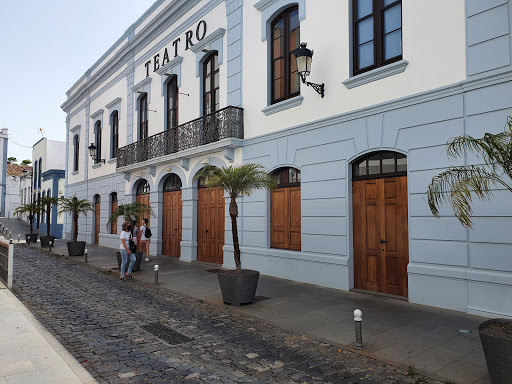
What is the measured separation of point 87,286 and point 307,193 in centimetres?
639

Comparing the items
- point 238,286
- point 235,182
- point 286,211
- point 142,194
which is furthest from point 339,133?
point 142,194

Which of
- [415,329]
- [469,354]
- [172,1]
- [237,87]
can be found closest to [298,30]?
[237,87]

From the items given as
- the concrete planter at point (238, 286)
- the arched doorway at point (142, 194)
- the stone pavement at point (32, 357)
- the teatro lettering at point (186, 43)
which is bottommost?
the stone pavement at point (32, 357)

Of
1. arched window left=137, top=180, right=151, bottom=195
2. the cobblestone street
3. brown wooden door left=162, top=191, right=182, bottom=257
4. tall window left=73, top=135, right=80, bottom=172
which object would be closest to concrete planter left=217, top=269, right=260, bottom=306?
the cobblestone street

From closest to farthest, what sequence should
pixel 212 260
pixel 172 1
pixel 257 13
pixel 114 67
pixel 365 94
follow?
pixel 365 94, pixel 257 13, pixel 212 260, pixel 172 1, pixel 114 67

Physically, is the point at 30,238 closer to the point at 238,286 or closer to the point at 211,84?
the point at 211,84

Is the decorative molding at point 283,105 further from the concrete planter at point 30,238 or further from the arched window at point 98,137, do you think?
the concrete planter at point 30,238

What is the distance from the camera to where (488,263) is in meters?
6.72

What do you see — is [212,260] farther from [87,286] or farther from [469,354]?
[469,354]

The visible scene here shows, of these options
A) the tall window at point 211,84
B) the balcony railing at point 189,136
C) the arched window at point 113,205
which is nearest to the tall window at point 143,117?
the balcony railing at point 189,136

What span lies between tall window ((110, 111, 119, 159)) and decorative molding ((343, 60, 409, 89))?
1561 cm

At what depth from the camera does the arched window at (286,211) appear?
35.0 feet

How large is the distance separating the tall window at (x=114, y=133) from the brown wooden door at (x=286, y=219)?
1314 cm

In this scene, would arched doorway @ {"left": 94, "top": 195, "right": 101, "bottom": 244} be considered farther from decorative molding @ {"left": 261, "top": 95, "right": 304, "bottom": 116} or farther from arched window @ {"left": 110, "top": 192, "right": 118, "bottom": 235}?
decorative molding @ {"left": 261, "top": 95, "right": 304, "bottom": 116}
